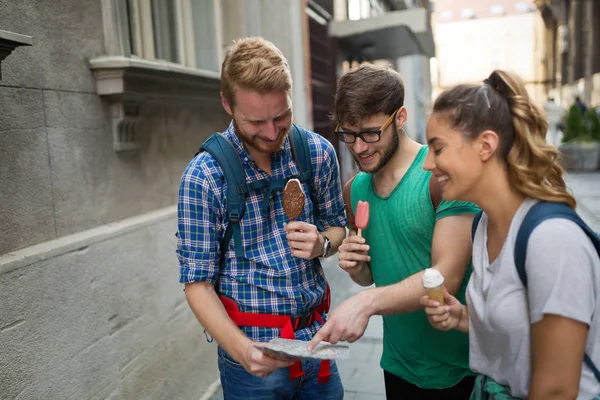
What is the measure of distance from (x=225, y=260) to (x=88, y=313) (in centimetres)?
141

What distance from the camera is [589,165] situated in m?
13.3

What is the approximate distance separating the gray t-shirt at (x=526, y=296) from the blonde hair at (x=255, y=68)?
913mm

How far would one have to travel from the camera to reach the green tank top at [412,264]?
83.8 inches

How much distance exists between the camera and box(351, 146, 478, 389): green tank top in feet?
6.98

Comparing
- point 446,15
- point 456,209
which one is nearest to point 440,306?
point 456,209

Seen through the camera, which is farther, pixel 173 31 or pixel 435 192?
pixel 173 31

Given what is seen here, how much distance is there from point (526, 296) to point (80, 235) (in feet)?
8.27

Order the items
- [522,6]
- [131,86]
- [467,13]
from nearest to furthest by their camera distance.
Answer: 1. [131,86]
2. [522,6]
3. [467,13]

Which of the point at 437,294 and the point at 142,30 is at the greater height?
the point at 142,30

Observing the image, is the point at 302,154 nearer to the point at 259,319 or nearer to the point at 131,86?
the point at 259,319

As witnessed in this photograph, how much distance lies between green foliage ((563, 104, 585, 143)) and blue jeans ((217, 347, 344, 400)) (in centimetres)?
1326

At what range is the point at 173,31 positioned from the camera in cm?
451

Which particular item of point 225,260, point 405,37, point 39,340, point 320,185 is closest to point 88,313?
point 39,340

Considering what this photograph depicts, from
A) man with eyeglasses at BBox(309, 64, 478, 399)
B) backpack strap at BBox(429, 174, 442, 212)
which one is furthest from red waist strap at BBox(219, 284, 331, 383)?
backpack strap at BBox(429, 174, 442, 212)
